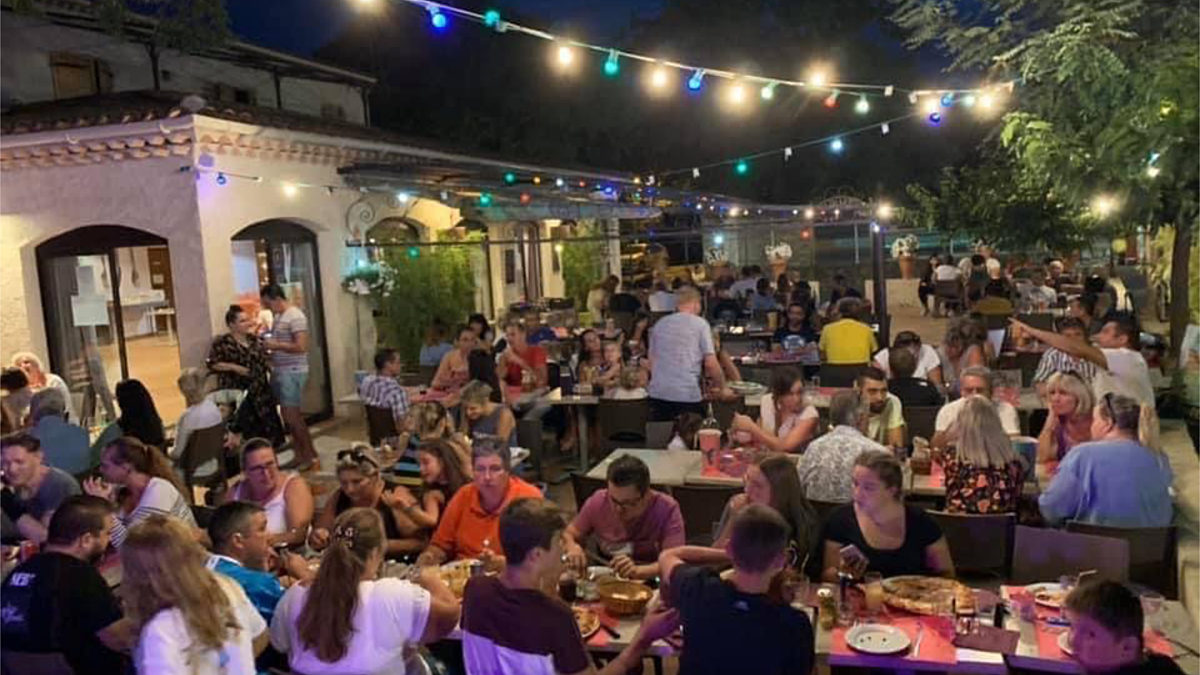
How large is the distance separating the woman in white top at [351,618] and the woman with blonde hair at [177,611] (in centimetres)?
18

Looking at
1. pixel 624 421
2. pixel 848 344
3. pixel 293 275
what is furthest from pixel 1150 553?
pixel 293 275

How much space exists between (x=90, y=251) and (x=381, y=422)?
4.03m

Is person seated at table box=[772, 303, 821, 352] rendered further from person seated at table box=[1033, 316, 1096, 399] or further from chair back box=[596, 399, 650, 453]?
person seated at table box=[1033, 316, 1096, 399]

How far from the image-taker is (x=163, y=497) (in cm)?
506

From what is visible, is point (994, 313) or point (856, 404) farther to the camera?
point (994, 313)

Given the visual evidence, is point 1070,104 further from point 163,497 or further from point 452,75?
point 452,75

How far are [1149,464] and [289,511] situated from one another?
159 inches

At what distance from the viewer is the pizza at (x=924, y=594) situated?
11.9ft

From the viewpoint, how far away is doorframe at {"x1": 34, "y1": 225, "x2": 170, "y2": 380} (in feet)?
31.3

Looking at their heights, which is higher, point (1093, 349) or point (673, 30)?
point (673, 30)

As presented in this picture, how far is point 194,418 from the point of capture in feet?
23.7

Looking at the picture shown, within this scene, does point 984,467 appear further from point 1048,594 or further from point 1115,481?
point 1048,594

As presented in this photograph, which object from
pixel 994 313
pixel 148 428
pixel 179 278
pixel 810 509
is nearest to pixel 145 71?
pixel 179 278

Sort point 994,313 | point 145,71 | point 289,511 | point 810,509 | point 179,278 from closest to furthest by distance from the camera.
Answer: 1. point 810,509
2. point 289,511
3. point 179,278
4. point 994,313
5. point 145,71
